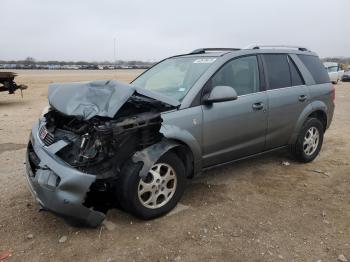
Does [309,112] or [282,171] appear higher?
[309,112]

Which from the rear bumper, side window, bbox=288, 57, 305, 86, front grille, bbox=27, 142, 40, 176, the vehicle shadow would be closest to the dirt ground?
the vehicle shadow

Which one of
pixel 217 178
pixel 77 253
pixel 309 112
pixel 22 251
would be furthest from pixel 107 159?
pixel 309 112

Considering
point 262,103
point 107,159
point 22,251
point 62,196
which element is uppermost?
point 262,103

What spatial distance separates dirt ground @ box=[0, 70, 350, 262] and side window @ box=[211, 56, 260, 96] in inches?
49.1

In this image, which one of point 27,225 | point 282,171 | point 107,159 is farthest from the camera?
point 282,171

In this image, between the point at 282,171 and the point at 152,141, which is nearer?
the point at 152,141

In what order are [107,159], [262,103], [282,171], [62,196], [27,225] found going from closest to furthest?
1. [62,196]
2. [107,159]
3. [27,225]
4. [262,103]
5. [282,171]

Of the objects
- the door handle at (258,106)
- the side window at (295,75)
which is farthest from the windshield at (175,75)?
the side window at (295,75)

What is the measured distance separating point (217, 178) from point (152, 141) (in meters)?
1.66

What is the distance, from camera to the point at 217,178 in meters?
5.18

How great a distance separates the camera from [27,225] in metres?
3.83

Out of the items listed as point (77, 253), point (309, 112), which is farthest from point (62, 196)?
point (309, 112)

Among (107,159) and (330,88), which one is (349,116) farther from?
(107,159)

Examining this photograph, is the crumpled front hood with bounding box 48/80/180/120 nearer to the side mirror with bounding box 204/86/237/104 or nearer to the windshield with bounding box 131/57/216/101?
the side mirror with bounding box 204/86/237/104
